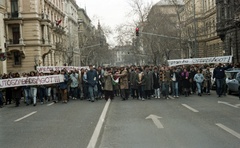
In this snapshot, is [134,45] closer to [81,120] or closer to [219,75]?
[219,75]

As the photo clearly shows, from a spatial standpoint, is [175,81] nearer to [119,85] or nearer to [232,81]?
[119,85]

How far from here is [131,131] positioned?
970 cm

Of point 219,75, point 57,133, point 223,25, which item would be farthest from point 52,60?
point 57,133

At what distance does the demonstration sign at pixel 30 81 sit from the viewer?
19.0 m

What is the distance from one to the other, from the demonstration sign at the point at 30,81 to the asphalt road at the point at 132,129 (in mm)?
5257

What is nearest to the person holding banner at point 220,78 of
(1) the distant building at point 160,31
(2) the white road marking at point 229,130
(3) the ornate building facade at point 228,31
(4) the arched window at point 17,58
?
(2) the white road marking at point 229,130

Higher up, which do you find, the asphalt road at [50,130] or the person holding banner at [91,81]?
the person holding banner at [91,81]

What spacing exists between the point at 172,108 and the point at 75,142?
7.14m

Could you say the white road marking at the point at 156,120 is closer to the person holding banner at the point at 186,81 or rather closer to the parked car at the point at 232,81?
the parked car at the point at 232,81

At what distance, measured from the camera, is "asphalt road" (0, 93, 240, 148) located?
27.1 feet

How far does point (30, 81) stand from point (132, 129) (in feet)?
34.5

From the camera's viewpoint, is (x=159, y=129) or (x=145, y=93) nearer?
(x=159, y=129)

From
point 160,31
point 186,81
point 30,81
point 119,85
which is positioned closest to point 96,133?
point 30,81

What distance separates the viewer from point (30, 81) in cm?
1898
